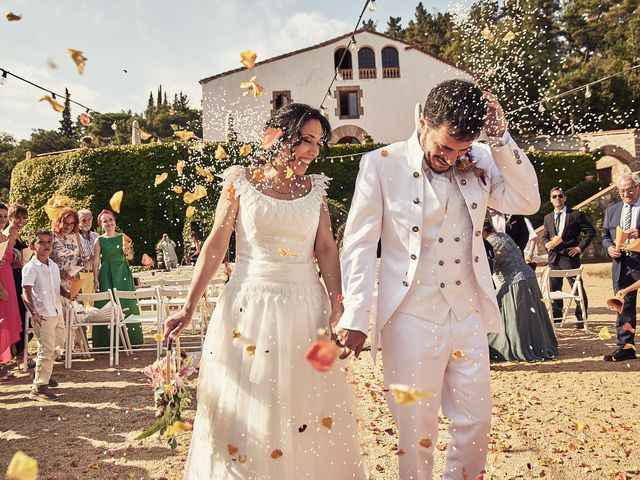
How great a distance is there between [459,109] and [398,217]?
1.84ft

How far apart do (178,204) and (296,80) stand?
8.87 metres

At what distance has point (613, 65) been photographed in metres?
17.8

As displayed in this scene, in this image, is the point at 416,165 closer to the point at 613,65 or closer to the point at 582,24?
the point at 582,24

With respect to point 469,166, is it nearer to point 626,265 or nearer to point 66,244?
point 626,265

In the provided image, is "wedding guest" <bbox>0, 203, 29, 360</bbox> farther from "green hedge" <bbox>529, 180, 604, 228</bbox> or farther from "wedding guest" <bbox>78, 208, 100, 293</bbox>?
"green hedge" <bbox>529, 180, 604, 228</bbox>

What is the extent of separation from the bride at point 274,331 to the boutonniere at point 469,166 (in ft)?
2.78

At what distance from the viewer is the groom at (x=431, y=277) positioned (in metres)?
2.71

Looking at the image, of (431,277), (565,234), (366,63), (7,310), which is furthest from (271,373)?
(366,63)

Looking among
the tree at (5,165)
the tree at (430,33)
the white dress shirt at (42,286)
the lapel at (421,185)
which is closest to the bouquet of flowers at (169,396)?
the lapel at (421,185)

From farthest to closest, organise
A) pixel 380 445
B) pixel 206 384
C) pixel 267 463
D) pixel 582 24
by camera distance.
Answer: pixel 582 24, pixel 380 445, pixel 206 384, pixel 267 463

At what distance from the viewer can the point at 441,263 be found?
2.71 metres

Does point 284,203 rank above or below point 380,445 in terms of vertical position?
above

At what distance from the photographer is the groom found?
106 inches

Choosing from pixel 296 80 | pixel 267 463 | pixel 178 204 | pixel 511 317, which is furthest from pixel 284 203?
pixel 296 80
